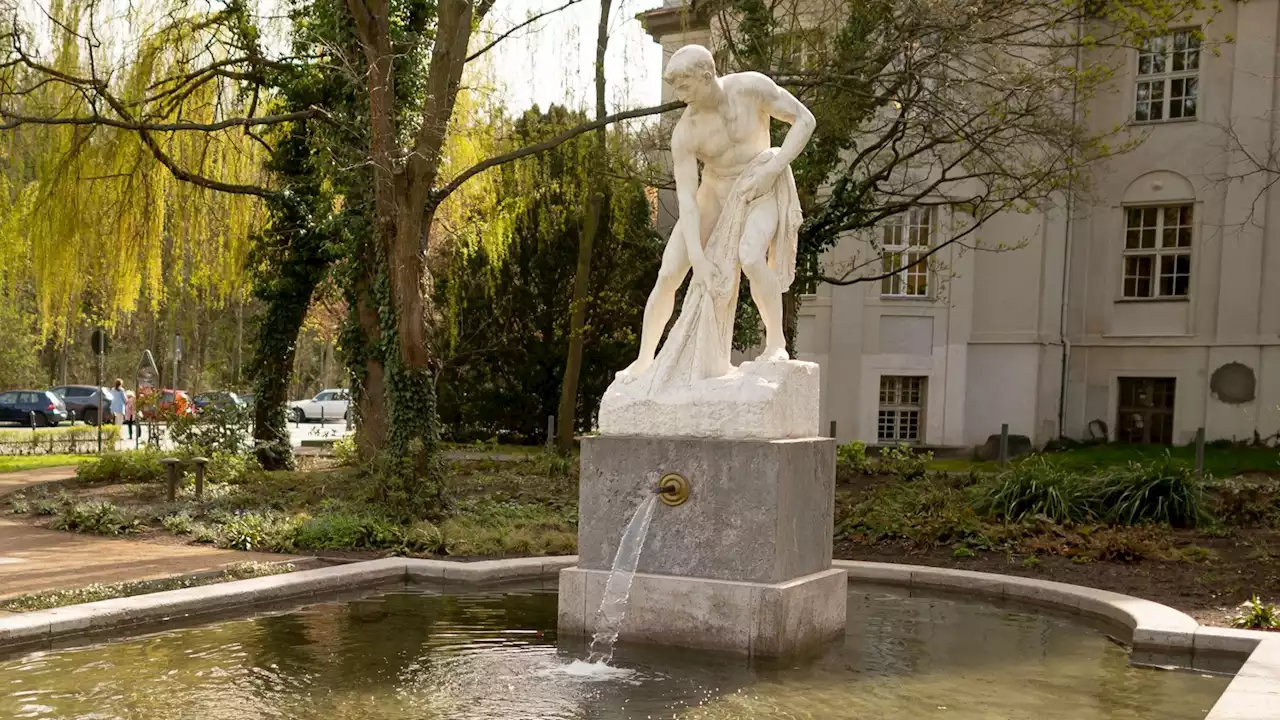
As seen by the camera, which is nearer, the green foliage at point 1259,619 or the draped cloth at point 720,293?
the draped cloth at point 720,293

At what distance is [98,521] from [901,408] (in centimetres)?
1813

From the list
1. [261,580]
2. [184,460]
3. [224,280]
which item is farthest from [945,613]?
[224,280]

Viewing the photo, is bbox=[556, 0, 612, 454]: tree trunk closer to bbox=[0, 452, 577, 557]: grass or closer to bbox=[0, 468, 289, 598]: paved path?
bbox=[0, 452, 577, 557]: grass

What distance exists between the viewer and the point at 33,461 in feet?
73.1

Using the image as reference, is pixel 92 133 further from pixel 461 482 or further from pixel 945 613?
pixel 945 613

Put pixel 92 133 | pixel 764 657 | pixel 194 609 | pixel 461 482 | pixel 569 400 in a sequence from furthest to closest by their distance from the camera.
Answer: pixel 569 400 → pixel 461 482 → pixel 92 133 → pixel 194 609 → pixel 764 657

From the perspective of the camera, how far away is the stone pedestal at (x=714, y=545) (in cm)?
702

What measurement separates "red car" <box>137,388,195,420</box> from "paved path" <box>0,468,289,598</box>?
20.4ft

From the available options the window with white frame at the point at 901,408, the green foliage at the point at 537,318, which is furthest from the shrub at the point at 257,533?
the window with white frame at the point at 901,408

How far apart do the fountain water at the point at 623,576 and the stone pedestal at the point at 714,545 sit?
0.15 feet

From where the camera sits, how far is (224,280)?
19.2m

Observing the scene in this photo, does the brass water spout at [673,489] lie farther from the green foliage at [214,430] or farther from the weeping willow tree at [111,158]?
the green foliage at [214,430]

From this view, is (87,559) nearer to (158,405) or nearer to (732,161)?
(732,161)

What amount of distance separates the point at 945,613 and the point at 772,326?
2.44 metres
